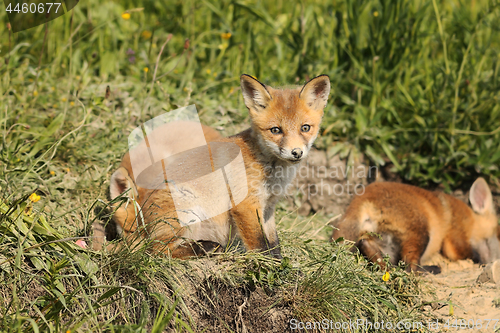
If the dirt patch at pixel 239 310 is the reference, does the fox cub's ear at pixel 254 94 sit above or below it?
→ above

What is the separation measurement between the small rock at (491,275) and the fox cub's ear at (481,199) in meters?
1.12

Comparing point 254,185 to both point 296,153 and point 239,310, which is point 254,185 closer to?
point 296,153

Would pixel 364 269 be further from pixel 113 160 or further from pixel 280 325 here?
pixel 113 160

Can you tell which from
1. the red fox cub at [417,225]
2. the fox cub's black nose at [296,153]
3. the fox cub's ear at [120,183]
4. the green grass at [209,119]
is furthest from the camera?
the red fox cub at [417,225]

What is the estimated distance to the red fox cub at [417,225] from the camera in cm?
379

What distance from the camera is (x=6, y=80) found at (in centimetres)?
407

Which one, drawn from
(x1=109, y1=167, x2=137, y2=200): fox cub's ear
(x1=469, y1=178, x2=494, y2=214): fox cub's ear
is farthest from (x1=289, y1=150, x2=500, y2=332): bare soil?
(x1=109, y1=167, x2=137, y2=200): fox cub's ear

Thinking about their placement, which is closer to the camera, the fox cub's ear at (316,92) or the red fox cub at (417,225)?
the fox cub's ear at (316,92)

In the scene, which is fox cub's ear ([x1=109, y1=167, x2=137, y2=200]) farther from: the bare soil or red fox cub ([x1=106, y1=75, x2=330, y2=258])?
the bare soil

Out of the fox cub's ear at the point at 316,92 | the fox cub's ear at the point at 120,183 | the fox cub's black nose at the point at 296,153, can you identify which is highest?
the fox cub's ear at the point at 316,92

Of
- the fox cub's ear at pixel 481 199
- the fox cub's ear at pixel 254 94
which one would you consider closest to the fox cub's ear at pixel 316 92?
the fox cub's ear at pixel 254 94

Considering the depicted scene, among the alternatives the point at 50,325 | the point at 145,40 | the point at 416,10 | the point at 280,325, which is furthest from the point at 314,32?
the point at 50,325

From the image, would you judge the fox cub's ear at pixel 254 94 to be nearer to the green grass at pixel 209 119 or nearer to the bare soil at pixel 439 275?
the green grass at pixel 209 119

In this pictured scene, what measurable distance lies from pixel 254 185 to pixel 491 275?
6.95 feet
